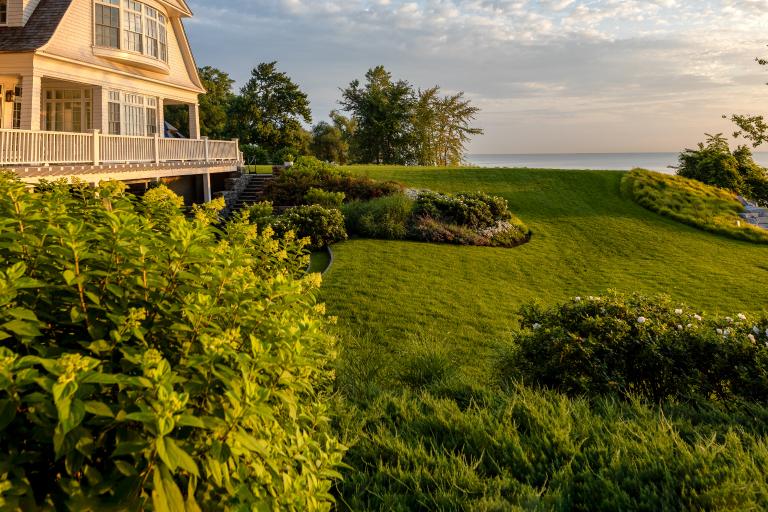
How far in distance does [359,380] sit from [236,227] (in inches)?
95.4

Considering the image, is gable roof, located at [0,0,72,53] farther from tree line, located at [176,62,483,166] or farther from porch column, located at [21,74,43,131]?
tree line, located at [176,62,483,166]

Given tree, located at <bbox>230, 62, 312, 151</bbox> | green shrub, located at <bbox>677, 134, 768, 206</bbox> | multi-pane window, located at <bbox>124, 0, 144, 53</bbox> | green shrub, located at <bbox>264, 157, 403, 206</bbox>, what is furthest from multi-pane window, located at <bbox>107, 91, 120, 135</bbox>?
green shrub, located at <bbox>677, 134, 768, 206</bbox>

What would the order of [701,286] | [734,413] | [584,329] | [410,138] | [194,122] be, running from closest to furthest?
→ [734,413], [584,329], [701,286], [194,122], [410,138]

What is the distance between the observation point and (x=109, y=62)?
62.6 feet

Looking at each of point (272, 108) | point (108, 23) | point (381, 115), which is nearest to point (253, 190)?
point (108, 23)

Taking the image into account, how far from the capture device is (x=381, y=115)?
5684cm

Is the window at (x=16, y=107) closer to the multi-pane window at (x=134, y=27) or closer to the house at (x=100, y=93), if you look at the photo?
the house at (x=100, y=93)

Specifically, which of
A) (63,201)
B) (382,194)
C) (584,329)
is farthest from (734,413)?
(382,194)

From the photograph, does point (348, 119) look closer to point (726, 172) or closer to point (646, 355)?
point (726, 172)

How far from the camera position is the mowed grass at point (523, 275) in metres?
8.37

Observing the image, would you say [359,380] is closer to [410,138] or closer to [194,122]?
[194,122]

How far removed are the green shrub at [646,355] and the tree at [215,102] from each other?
45.3 m

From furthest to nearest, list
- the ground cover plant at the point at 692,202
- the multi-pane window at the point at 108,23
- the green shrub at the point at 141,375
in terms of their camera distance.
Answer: the ground cover plant at the point at 692,202
the multi-pane window at the point at 108,23
the green shrub at the point at 141,375

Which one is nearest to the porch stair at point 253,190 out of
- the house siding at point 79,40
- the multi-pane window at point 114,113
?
the multi-pane window at point 114,113
